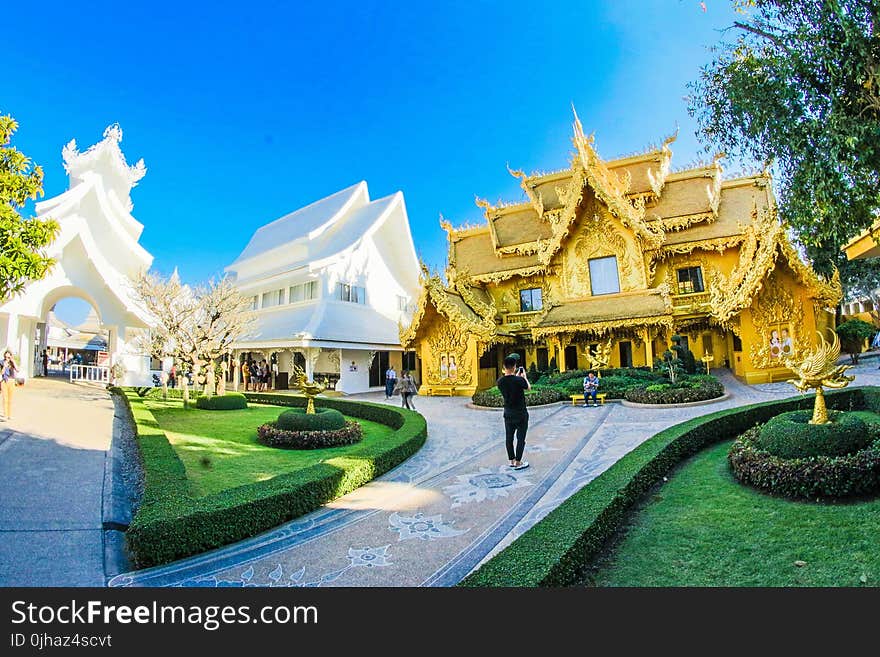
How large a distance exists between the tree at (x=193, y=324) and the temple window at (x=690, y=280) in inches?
682

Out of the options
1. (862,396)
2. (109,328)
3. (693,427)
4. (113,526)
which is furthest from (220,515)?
(109,328)

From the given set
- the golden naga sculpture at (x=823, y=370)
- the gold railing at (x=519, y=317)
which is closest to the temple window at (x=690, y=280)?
the gold railing at (x=519, y=317)

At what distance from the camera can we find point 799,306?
15.9 meters

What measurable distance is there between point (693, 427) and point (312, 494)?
19.6 ft

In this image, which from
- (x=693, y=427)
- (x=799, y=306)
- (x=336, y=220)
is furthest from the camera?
(x=336, y=220)

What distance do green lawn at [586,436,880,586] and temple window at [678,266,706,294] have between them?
16.0 meters

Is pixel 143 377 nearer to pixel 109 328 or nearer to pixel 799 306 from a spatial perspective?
pixel 109 328

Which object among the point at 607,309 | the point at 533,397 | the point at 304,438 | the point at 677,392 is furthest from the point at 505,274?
the point at 304,438

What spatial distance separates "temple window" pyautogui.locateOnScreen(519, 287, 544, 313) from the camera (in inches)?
856

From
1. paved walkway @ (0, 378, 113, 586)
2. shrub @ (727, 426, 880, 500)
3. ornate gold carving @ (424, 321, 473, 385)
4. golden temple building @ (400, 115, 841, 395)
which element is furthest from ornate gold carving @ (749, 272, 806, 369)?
paved walkway @ (0, 378, 113, 586)

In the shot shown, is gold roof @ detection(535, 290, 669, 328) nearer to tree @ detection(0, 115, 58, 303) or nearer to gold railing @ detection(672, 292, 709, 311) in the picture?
gold railing @ detection(672, 292, 709, 311)

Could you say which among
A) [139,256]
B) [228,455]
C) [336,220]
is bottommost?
[228,455]

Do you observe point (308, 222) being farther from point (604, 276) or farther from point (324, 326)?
point (604, 276)

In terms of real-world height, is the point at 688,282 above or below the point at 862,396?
above
